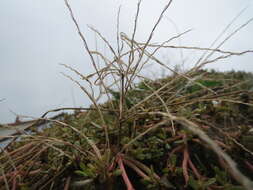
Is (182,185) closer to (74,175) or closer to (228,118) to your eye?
(74,175)

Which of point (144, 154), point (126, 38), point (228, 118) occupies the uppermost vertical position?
point (126, 38)

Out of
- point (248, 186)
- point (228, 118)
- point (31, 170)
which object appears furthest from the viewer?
point (228, 118)

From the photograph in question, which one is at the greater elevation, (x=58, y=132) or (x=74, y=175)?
(x=58, y=132)

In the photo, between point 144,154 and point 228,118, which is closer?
→ point 144,154

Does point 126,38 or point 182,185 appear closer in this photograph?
point 182,185

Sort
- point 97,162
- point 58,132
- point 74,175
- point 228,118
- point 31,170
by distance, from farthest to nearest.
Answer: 1. point 58,132
2. point 228,118
3. point 31,170
4. point 74,175
5. point 97,162

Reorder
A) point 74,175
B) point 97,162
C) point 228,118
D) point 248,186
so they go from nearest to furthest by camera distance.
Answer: point 248,186, point 97,162, point 74,175, point 228,118

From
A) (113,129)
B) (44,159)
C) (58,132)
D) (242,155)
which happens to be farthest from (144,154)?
(58,132)

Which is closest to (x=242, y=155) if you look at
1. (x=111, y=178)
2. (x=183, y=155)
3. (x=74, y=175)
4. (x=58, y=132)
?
(x=183, y=155)

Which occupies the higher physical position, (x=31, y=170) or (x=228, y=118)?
(x=228, y=118)

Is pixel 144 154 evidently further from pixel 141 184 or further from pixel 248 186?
pixel 248 186
